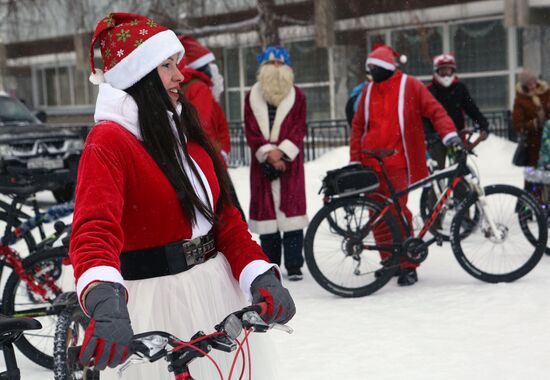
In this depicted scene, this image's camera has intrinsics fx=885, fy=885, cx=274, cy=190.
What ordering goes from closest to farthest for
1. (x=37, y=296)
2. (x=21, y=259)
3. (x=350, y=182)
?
(x=37, y=296) → (x=21, y=259) → (x=350, y=182)

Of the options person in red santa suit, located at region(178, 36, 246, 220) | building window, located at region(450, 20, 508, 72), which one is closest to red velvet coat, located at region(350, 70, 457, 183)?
person in red santa suit, located at region(178, 36, 246, 220)

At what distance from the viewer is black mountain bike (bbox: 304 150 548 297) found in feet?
22.8

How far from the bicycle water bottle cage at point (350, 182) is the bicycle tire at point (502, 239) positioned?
728mm

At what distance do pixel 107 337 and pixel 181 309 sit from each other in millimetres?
643

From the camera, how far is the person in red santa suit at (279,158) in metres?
7.65

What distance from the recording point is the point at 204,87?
7004 mm

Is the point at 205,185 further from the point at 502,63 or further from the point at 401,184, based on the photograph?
the point at 502,63

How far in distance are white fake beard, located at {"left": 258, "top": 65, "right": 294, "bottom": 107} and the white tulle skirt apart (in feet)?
16.4

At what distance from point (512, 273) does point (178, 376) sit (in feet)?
17.7

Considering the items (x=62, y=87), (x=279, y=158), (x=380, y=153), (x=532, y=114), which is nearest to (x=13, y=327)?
(x=380, y=153)

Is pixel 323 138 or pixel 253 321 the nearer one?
pixel 253 321

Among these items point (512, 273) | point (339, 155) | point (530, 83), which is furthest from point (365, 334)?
point (339, 155)

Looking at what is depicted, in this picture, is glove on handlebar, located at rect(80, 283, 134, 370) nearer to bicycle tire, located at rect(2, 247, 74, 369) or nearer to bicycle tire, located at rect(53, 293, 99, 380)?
bicycle tire, located at rect(53, 293, 99, 380)

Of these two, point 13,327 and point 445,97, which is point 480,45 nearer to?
point 445,97
